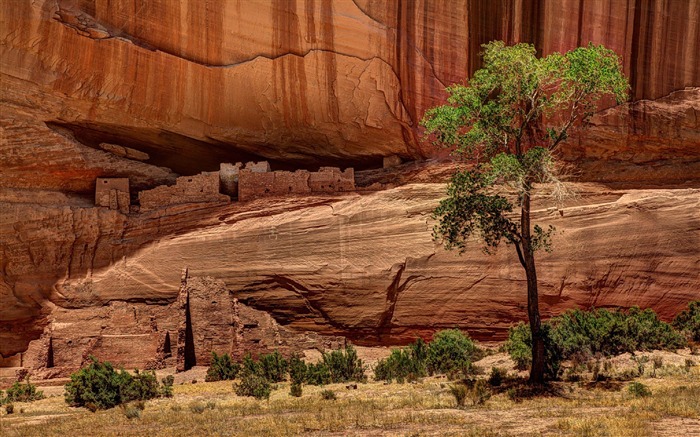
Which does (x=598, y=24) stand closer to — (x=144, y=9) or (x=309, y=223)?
(x=309, y=223)

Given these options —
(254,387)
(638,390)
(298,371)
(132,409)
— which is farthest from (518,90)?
(132,409)

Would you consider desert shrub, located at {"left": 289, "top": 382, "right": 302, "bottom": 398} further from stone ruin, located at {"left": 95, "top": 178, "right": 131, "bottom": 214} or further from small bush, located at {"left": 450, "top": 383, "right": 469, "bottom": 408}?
stone ruin, located at {"left": 95, "top": 178, "right": 131, "bottom": 214}

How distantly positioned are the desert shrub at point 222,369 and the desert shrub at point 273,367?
0.62 meters

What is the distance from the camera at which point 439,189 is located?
2402 centimetres

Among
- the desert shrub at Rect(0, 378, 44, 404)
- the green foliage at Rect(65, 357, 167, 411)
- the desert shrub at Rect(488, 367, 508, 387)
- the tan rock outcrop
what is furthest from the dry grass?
the tan rock outcrop

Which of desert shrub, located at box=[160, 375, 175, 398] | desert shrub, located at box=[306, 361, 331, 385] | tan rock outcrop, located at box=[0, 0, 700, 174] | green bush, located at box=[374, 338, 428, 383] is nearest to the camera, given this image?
desert shrub, located at box=[160, 375, 175, 398]

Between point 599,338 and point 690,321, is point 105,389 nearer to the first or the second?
point 599,338

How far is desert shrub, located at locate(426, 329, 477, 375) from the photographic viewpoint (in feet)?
66.7

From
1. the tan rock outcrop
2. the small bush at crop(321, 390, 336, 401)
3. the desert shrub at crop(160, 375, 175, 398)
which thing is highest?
Result: the tan rock outcrop

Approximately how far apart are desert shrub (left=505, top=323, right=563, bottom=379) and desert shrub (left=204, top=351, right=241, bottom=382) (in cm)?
604

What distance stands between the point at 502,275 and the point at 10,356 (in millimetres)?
12550

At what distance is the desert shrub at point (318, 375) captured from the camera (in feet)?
66.5

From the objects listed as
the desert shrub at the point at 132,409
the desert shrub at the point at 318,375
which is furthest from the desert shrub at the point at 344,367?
the desert shrub at the point at 132,409

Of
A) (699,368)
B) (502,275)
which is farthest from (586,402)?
(502,275)
